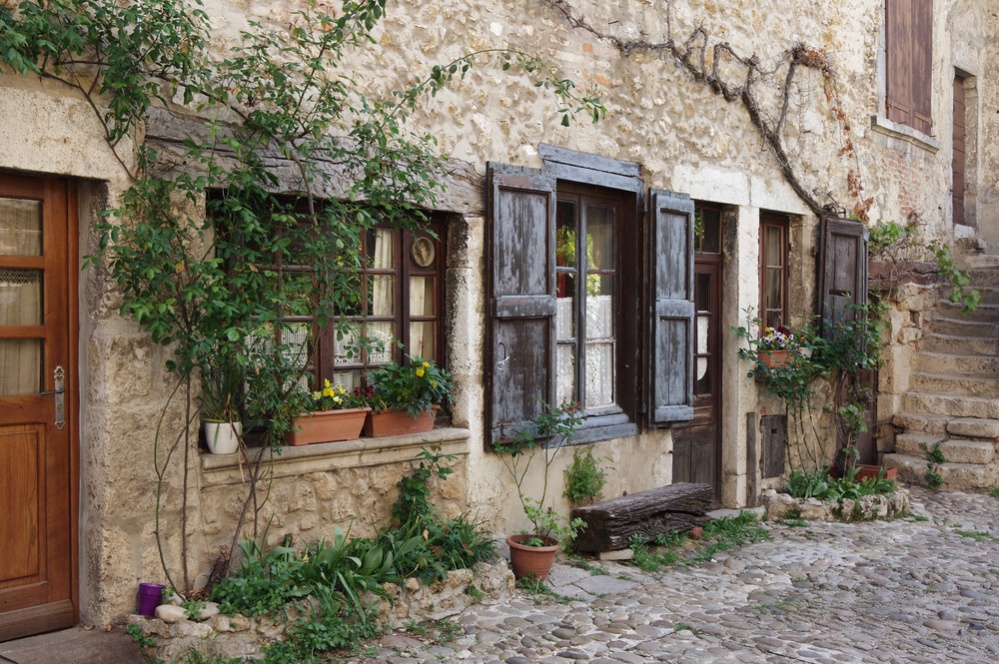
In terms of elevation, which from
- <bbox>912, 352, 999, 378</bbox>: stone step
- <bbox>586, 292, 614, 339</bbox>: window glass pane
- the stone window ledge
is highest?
<bbox>586, 292, 614, 339</bbox>: window glass pane

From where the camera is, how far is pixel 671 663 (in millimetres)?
→ 4137

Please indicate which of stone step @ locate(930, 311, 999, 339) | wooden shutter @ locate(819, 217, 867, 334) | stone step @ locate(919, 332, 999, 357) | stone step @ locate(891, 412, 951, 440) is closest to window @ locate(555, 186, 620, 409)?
wooden shutter @ locate(819, 217, 867, 334)

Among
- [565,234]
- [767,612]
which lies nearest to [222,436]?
[565,234]

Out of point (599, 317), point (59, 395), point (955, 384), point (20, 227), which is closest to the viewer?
point (20, 227)

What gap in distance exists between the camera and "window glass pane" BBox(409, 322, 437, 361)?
5422 millimetres

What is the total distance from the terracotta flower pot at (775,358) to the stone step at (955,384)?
268 centimetres

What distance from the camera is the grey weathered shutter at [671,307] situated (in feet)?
21.3

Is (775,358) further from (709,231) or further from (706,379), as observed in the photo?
(709,231)

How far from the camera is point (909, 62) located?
32.3 ft

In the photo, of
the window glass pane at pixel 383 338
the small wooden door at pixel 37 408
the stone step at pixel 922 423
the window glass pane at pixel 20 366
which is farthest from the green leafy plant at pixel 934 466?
the window glass pane at pixel 20 366

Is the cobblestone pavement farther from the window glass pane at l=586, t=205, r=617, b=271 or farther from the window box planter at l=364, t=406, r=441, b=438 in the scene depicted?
the window glass pane at l=586, t=205, r=617, b=271

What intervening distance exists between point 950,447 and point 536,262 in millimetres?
5081

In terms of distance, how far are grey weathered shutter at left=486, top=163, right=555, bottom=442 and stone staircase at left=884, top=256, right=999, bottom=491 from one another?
4.69 m

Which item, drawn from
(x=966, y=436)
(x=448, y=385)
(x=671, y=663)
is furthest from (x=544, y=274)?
(x=966, y=436)
